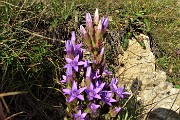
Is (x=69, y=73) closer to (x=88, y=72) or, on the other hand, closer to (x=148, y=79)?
(x=88, y=72)

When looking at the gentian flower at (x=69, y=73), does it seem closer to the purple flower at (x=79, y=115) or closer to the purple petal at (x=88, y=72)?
the purple petal at (x=88, y=72)

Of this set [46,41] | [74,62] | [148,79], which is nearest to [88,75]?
[74,62]

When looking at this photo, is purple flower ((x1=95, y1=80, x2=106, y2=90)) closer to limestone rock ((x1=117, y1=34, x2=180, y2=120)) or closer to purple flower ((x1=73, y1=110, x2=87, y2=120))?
purple flower ((x1=73, y1=110, x2=87, y2=120))

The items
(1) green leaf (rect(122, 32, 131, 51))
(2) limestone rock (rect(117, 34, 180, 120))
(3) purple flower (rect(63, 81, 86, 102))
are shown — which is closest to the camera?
(3) purple flower (rect(63, 81, 86, 102))

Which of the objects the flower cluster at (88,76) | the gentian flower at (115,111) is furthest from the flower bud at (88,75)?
the gentian flower at (115,111)

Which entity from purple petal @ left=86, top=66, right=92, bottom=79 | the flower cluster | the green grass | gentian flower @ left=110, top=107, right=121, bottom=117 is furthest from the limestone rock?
purple petal @ left=86, top=66, right=92, bottom=79

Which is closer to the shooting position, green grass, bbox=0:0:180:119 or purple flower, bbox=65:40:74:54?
purple flower, bbox=65:40:74:54

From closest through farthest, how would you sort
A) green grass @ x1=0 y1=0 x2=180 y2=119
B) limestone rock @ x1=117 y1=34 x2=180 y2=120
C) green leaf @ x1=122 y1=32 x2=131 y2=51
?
green grass @ x1=0 y1=0 x2=180 y2=119, limestone rock @ x1=117 y1=34 x2=180 y2=120, green leaf @ x1=122 y1=32 x2=131 y2=51
